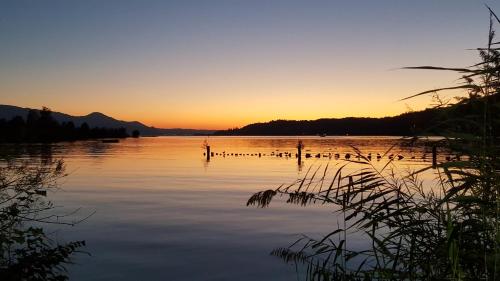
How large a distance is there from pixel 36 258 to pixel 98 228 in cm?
1051

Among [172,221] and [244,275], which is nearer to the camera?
[244,275]

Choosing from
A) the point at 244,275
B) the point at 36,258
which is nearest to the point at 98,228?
the point at 244,275

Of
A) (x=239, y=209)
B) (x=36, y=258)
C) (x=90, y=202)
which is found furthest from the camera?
(x=90, y=202)

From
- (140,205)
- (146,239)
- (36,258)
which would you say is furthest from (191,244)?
(140,205)

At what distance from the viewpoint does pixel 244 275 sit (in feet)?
42.2

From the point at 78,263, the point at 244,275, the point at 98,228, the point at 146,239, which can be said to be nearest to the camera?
the point at 244,275

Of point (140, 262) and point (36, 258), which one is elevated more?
point (36, 258)

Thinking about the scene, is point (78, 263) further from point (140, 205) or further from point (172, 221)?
point (140, 205)

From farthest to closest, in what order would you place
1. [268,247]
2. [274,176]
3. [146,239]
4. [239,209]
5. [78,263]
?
[274,176]
[239,209]
[146,239]
[268,247]
[78,263]

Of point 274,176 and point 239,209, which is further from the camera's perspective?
point 274,176

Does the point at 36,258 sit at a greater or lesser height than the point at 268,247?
greater

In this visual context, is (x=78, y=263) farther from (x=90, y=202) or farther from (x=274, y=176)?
(x=274, y=176)

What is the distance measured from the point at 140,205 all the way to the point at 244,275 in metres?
14.0

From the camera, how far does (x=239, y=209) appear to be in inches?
957
